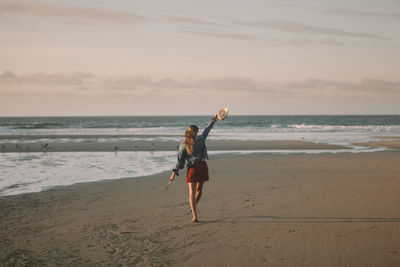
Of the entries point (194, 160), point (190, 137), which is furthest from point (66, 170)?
point (190, 137)

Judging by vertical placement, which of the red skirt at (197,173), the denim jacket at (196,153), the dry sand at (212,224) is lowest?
the dry sand at (212,224)

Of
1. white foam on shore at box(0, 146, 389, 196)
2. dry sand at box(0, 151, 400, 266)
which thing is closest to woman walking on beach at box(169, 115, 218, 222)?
dry sand at box(0, 151, 400, 266)

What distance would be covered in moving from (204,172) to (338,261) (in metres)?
2.79

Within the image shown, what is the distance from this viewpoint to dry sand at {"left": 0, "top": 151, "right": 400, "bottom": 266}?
5.09 meters

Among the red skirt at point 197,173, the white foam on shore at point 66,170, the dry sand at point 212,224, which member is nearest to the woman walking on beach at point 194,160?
the red skirt at point 197,173

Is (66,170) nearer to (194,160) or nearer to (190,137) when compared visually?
(194,160)

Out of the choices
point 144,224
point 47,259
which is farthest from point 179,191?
point 47,259

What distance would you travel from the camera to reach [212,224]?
661cm

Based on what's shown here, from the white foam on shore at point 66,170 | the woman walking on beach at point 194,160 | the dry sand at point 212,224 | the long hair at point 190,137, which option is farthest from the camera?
the white foam on shore at point 66,170

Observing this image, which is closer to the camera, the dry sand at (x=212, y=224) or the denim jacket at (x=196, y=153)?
the dry sand at (x=212, y=224)

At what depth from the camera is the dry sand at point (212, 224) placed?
16.7 ft

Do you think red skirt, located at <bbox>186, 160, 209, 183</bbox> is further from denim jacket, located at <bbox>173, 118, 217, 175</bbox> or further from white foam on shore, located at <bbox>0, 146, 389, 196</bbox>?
white foam on shore, located at <bbox>0, 146, 389, 196</bbox>

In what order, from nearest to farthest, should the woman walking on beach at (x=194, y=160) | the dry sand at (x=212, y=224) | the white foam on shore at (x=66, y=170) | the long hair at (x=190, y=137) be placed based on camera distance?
the dry sand at (x=212, y=224)
the long hair at (x=190, y=137)
the woman walking on beach at (x=194, y=160)
the white foam on shore at (x=66, y=170)

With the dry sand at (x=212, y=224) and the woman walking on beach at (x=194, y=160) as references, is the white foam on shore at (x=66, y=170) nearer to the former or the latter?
the dry sand at (x=212, y=224)
